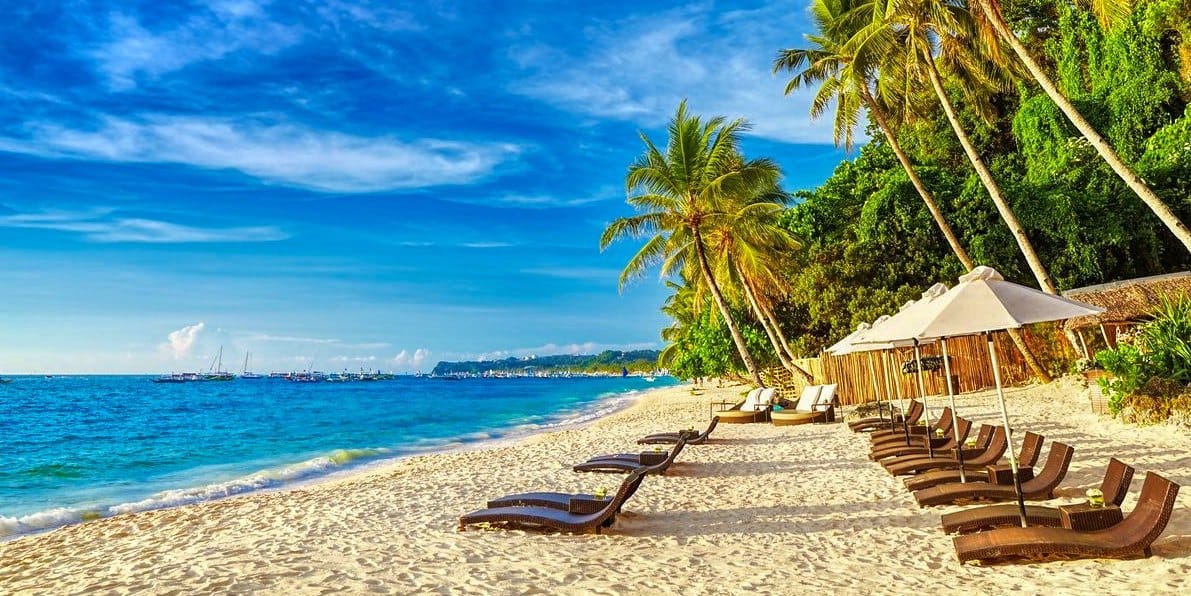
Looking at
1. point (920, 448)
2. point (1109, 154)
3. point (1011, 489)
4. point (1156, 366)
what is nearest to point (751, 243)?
point (1109, 154)

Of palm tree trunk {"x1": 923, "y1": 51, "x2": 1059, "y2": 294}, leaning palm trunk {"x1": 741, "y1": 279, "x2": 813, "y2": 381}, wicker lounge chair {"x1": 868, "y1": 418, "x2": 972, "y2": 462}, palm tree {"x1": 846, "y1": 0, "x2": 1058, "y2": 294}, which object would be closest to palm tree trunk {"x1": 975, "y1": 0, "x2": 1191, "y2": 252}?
palm tree {"x1": 846, "y1": 0, "x2": 1058, "y2": 294}

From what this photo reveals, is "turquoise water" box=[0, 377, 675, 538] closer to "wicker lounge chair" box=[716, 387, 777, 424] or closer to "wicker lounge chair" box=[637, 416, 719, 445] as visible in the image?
"wicker lounge chair" box=[637, 416, 719, 445]

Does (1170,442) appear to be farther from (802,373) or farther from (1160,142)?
(1160,142)

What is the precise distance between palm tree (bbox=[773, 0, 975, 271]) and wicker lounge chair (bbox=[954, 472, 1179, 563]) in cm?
1484

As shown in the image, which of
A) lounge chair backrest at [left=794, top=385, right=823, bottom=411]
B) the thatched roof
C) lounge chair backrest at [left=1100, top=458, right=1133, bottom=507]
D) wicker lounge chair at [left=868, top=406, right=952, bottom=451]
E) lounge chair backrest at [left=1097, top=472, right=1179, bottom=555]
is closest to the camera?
lounge chair backrest at [left=1097, top=472, right=1179, bottom=555]

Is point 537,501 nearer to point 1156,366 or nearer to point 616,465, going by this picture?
point 616,465

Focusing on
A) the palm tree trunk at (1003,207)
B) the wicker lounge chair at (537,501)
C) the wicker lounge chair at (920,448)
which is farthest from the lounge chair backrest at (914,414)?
the wicker lounge chair at (537,501)

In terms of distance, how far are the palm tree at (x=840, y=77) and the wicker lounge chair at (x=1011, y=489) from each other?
13.0 m

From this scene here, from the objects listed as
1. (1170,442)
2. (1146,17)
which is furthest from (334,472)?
(1146,17)

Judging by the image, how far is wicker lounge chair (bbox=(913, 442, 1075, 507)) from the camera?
6449mm

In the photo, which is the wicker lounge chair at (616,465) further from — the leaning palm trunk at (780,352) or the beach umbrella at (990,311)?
the leaning palm trunk at (780,352)

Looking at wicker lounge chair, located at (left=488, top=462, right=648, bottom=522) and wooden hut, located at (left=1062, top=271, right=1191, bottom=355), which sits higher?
wooden hut, located at (left=1062, top=271, right=1191, bottom=355)

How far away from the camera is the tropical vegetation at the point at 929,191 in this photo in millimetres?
20172

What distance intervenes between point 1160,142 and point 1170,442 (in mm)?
16919
